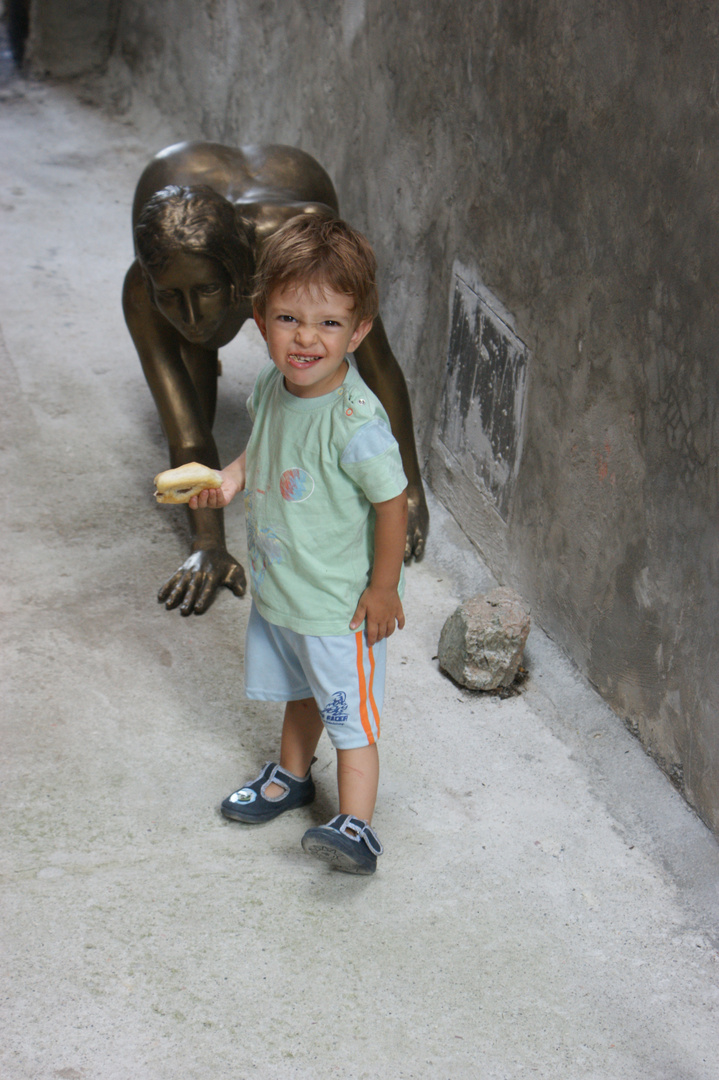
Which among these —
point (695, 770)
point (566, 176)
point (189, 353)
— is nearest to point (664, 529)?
point (695, 770)

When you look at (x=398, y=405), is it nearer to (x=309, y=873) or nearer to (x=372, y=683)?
(x=372, y=683)

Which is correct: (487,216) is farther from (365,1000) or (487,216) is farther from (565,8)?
(365,1000)

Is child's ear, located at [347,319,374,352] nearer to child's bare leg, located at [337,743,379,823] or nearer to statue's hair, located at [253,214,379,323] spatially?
statue's hair, located at [253,214,379,323]

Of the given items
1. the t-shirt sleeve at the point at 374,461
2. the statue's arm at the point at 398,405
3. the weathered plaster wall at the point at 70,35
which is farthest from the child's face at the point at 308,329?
the weathered plaster wall at the point at 70,35

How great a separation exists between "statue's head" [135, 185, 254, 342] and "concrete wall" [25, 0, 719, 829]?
0.62 metres

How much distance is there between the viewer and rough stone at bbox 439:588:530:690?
2.38 meters

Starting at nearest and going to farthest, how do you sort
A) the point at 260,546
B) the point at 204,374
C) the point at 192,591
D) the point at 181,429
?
the point at 260,546 < the point at 192,591 < the point at 181,429 < the point at 204,374

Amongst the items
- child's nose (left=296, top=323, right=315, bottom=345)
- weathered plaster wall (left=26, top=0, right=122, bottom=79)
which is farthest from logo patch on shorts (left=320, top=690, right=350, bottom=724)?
→ weathered plaster wall (left=26, top=0, right=122, bottom=79)

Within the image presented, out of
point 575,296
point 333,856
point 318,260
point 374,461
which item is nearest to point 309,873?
point 333,856

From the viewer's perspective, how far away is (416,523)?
9.61 feet

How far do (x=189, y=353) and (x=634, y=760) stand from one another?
5.21 ft

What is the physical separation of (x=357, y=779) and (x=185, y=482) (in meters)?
0.60

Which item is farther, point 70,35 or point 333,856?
point 70,35

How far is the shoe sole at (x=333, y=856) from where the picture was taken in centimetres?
186
